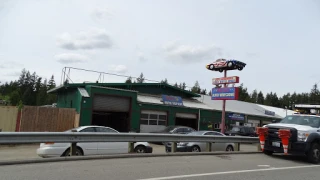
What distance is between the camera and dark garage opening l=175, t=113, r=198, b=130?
3405 centimetres

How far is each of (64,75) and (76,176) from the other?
73.8 ft

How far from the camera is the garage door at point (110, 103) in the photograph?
27328mm

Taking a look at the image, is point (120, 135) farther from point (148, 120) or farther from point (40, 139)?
point (148, 120)

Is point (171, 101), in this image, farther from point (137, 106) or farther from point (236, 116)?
point (236, 116)

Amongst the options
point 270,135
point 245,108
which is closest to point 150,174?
point 270,135

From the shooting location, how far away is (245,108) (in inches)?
1901

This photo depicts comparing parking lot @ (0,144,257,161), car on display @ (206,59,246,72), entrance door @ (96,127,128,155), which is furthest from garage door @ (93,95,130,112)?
entrance door @ (96,127,128,155)

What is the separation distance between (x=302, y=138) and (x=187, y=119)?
24.9m

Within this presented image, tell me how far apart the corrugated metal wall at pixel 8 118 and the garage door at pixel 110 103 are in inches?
265

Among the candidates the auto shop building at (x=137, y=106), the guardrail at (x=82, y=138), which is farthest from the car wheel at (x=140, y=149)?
the auto shop building at (x=137, y=106)

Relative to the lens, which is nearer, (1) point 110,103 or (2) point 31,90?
(1) point 110,103

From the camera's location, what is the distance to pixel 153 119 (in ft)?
103

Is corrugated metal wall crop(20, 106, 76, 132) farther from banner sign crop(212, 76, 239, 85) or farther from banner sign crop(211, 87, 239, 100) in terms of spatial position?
banner sign crop(212, 76, 239, 85)

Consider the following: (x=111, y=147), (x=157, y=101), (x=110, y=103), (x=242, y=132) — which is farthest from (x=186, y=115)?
(x=111, y=147)
